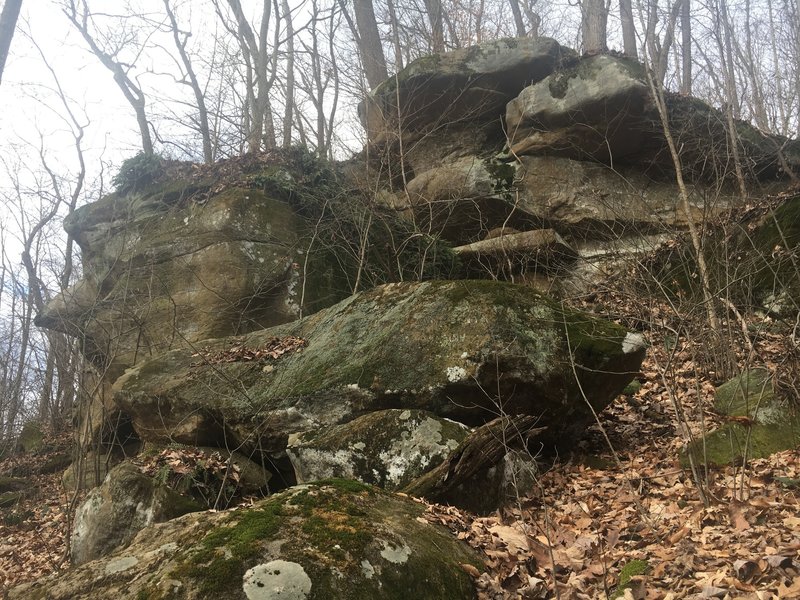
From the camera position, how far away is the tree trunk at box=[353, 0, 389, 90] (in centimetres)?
1536

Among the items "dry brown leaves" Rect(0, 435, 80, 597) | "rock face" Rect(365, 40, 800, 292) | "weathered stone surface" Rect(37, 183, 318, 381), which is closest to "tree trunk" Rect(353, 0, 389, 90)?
"rock face" Rect(365, 40, 800, 292)

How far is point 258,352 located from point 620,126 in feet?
29.0

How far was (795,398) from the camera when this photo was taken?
5.23 metres

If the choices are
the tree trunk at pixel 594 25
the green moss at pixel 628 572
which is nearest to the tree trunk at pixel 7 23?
the green moss at pixel 628 572

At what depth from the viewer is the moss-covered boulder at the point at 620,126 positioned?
11203 millimetres

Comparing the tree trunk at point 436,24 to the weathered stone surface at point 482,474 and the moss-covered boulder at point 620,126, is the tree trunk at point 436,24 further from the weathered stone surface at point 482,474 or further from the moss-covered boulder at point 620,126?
the weathered stone surface at point 482,474

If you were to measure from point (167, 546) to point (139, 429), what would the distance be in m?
5.48

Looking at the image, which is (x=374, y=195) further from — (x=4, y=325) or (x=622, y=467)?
(x=4, y=325)

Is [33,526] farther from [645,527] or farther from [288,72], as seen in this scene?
[288,72]

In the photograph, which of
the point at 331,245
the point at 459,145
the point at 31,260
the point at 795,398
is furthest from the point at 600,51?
the point at 31,260

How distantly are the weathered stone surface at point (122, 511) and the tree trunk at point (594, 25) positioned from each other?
14.1m

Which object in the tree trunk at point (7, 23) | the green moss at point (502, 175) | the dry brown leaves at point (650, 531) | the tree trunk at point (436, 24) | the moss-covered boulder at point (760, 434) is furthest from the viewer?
the tree trunk at point (436, 24)

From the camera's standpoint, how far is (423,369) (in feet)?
19.4

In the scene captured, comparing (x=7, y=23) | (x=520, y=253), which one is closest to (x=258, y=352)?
(x=520, y=253)
